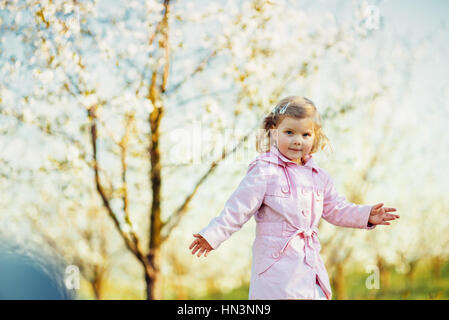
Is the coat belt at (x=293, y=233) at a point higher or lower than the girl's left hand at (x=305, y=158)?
lower

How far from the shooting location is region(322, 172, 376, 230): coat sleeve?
2.53 m

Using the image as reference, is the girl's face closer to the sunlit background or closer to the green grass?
the sunlit background

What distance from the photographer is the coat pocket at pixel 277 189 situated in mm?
2398

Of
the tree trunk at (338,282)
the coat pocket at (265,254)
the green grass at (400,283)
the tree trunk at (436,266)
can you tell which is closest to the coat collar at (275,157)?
the coat pocket at (265,254)

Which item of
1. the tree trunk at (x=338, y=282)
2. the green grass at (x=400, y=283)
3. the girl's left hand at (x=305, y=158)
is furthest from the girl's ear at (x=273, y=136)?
the green grass at (x=400, y=283)

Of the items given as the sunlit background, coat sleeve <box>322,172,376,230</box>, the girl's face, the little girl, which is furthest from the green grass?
the girl's face

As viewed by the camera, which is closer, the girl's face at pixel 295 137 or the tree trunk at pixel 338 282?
the girl's face at pixel 295 137

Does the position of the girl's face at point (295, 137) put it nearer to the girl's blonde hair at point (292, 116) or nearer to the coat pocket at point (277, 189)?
the girl's blonde hair at point (292, 116)

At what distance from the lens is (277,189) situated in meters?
2.41

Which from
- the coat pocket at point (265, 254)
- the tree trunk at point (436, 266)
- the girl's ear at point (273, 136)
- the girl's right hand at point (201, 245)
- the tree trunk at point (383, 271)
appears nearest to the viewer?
the girl's right hand at point (201, 245)

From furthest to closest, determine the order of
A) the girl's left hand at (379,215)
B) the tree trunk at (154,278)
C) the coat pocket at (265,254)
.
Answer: the tree trunk at (154,278) → the girl's left hand at (379,215) → the coat pocket at (265,254)

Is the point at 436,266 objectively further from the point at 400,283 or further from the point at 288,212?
the point at 288,212

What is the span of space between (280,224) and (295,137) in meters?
0.46

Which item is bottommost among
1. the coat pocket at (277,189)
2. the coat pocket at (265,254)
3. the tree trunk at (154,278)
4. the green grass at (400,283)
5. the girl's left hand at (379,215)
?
the green grass at (400,283)
